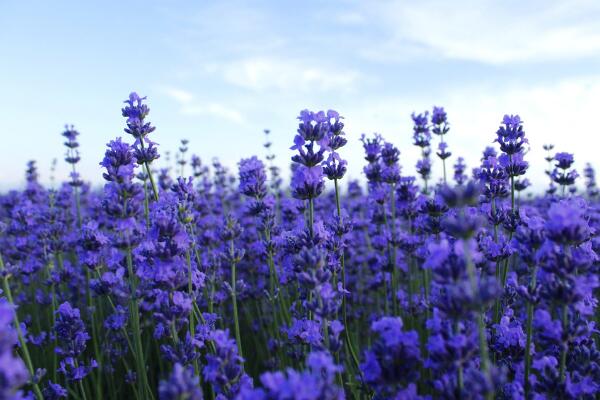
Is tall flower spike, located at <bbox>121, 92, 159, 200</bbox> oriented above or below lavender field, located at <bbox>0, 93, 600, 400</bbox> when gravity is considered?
above

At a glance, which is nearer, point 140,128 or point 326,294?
point 326,294

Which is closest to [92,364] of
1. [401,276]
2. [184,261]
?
[184,261]

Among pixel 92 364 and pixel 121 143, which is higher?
pixel 121 143

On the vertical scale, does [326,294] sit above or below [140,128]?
below

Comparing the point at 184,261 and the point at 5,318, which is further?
the point at 184,261

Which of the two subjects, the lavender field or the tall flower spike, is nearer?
the lavender field

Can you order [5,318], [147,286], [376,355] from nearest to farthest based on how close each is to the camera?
[5,318] → [376,355] → [147,286]

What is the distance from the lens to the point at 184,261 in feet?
10.7

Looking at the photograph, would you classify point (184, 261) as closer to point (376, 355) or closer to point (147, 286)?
point (147, 286)

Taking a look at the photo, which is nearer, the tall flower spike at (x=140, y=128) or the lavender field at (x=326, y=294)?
the lavender field at (x=326, y=294)

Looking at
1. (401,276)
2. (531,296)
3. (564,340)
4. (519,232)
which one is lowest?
(401,276)

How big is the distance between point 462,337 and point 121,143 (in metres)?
3.01

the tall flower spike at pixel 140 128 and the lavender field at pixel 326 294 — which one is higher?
the tall flower spike at pixel 140 128

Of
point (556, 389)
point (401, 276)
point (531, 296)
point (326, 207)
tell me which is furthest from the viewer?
point (326, 207)
